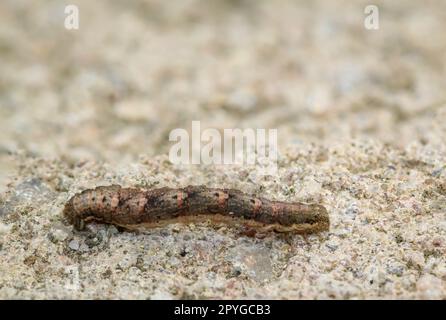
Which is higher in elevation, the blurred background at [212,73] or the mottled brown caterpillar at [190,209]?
the blurred background at [212,73]

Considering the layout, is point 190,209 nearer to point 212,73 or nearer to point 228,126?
point 228,126

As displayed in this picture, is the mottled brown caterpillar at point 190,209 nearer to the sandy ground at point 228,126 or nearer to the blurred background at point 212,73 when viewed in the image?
the sandy ground at point 228,126

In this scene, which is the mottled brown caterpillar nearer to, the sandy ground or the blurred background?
the sandy ground

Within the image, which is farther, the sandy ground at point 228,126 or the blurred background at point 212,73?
the blurred background at point 212,73

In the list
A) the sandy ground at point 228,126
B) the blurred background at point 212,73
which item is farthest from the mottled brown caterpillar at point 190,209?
the blurred background at point 212,73

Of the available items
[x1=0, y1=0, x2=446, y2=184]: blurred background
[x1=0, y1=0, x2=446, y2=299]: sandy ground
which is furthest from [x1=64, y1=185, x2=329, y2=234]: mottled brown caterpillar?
[x1=0, y1=0, x2=446, y2=184]: blurred background

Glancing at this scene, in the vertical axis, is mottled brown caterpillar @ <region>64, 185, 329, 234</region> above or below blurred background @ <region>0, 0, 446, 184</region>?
below
